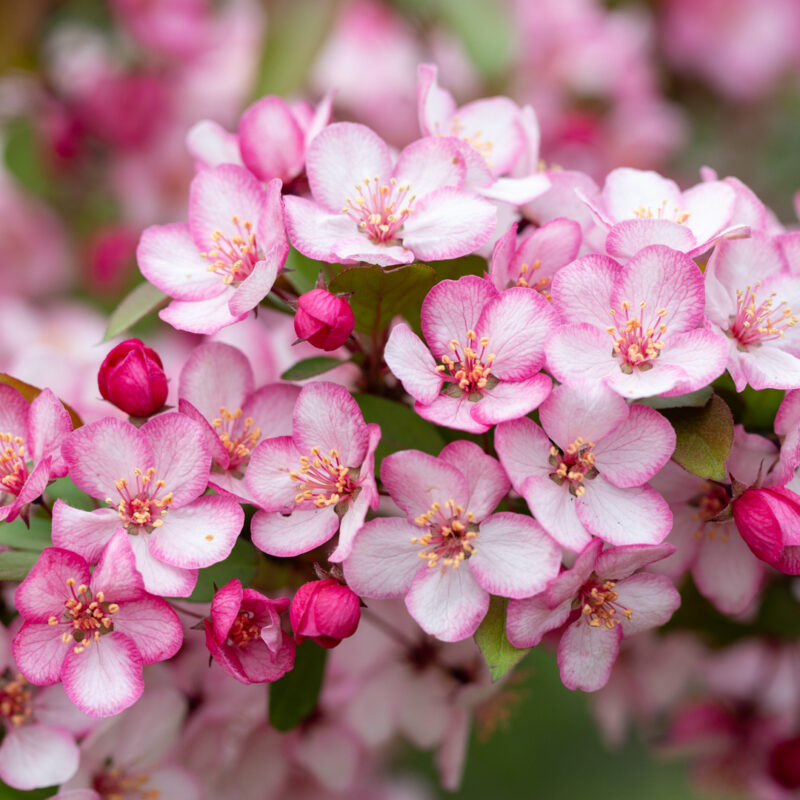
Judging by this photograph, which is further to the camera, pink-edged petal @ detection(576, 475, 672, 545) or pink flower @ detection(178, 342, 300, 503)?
pink flower @ detection(178, 342, 300, 503)

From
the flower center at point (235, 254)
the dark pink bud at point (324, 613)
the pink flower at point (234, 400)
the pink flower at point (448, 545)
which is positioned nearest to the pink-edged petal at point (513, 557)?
the pink flower at point (448, 545)

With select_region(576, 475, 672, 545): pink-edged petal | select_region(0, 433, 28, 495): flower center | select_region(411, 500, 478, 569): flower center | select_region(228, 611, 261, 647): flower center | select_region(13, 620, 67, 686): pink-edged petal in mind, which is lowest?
select_region(13, 620, 67, 686): pink-edged petal

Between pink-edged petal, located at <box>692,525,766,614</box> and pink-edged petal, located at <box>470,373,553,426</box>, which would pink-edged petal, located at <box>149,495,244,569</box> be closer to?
pink-edged petal, located at <box>470,373,553,426</box>

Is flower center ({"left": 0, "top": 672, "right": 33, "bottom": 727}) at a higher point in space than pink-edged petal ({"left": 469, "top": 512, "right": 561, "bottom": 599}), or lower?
lower

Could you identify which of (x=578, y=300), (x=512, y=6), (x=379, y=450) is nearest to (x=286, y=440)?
(x=379, y=450)

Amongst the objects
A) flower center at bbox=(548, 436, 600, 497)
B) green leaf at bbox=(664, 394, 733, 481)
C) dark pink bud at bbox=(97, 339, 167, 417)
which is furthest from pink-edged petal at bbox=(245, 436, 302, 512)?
green leaf at bbox=(664, 394, 733, 481)

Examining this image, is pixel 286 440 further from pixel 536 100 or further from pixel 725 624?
pixel 536 100

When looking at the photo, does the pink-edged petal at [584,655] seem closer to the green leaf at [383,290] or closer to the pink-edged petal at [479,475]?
the pink-edged petal at [479,475]

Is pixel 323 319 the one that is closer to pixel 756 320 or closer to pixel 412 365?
pixel 412 365
